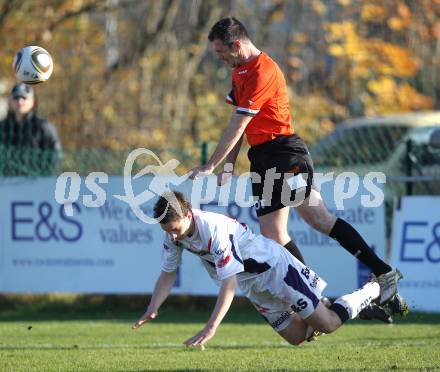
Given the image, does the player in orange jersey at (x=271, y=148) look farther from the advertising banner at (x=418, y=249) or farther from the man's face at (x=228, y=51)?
the advertising banner at (x=418, y=249)

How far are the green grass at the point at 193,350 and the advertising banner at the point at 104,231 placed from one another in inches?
17.6

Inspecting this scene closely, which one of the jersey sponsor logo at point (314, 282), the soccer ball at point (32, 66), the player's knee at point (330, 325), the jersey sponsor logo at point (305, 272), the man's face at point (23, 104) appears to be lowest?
the player's knee at point (330, 325)

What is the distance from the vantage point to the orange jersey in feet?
24.3

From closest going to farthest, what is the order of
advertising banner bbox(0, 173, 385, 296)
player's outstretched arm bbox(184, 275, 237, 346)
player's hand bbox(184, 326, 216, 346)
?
player's hand bbox(184, 326, 216, 346) → player's outstretched arm bbox(184, 275, 237, 346) → advertising banner bbox(0, 173, 385, 296)

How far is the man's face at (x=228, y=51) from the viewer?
734 cm

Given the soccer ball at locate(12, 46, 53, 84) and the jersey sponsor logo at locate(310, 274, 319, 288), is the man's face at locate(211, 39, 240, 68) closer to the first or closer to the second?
the jersey sponsor logo at locate(310, 274, 319, 288)

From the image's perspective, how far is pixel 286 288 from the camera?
673 centimetres

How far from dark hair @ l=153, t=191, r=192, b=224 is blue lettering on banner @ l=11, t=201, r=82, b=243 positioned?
521 cm

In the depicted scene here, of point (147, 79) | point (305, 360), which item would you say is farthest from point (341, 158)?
point (305, 360)

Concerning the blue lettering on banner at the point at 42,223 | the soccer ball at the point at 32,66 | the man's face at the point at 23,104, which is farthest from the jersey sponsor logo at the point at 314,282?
the man's face at the point at 23,104

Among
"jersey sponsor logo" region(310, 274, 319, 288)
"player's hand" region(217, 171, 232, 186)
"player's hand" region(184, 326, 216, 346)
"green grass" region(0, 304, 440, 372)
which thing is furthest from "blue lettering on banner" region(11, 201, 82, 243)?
"player's hand" region(184, 326, 216, 346)

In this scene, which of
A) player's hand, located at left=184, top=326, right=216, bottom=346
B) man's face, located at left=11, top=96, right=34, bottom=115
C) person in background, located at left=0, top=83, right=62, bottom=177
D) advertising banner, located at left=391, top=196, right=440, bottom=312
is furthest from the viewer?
man's face, located at left=11, top=96, right=34, bottom=115

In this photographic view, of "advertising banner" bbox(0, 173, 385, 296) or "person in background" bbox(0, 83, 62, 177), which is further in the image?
"person in background" bbox(0, 83, 62, 177)

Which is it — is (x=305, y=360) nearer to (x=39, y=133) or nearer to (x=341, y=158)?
(x=341, y=158)
